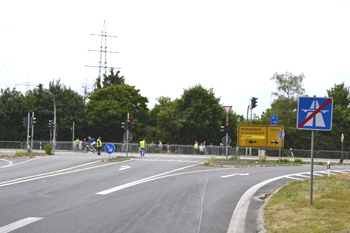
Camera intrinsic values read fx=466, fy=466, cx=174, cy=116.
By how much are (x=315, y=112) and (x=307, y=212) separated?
2.33 metres

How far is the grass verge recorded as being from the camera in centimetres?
785

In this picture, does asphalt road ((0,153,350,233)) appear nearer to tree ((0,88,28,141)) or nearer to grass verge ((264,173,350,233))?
grass verge ((264,173,350,233))

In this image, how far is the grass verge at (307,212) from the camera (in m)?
7.85

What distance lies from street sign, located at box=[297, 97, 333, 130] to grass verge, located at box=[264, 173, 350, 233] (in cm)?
181

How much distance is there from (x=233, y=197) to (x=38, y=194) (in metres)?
5.28

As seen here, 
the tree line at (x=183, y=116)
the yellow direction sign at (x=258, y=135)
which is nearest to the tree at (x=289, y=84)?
the tree line at (x=183, y=116)

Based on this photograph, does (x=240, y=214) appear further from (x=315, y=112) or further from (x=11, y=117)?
(x=11, y=117)

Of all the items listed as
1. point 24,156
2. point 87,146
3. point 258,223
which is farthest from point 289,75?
point 258,223

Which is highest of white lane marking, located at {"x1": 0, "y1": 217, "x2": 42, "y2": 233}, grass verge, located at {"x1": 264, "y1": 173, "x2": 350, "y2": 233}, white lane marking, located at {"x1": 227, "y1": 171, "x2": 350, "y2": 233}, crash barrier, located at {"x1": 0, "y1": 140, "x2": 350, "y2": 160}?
crash barrier, located at {"x1": 0, "y1": 140, "x2": 350, "y2": 160}

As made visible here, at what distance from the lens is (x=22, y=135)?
Answer: 65.2 metres

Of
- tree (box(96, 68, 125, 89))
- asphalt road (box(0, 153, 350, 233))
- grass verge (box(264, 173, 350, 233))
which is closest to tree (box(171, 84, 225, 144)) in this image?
tree (box(96, 68, 125, 89))

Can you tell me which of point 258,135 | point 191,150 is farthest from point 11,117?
point 258,135

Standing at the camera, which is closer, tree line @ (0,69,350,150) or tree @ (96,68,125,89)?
tree line @ (0,69,350,150)

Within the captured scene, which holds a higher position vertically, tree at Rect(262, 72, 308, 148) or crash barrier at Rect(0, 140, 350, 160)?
tree at Rect(262, 72, 308, 148)
